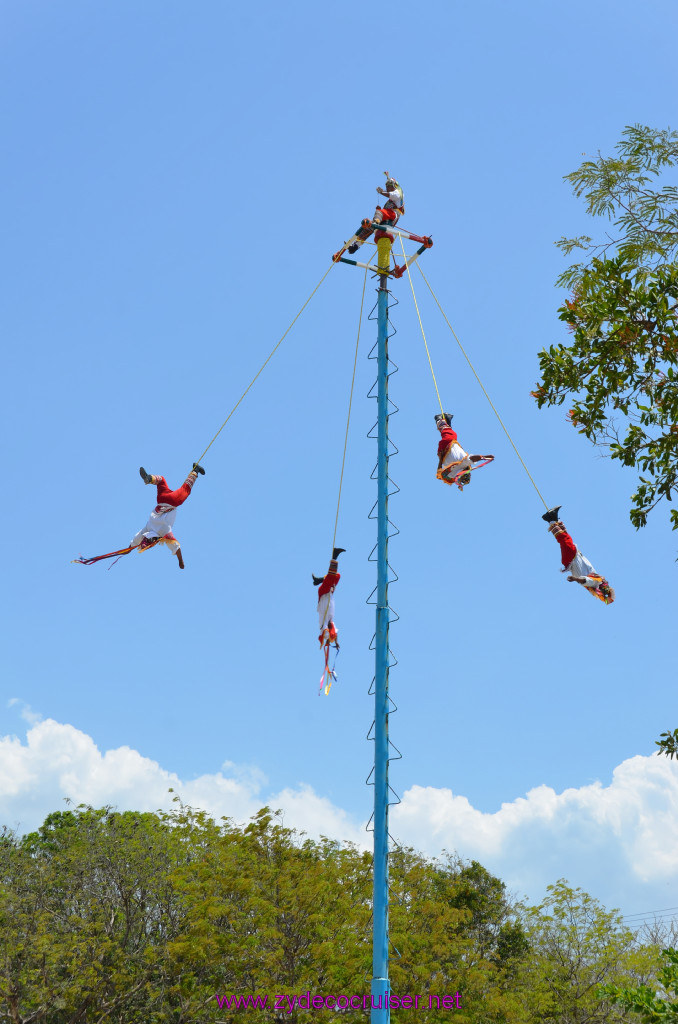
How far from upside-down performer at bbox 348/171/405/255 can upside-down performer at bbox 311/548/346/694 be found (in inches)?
115

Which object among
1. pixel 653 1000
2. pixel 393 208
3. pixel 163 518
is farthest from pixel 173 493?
pixel 653 1000

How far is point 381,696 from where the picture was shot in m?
7.25

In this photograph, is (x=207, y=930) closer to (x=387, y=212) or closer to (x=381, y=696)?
(x=381, y=696)

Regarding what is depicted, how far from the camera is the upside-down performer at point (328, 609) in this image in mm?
8414

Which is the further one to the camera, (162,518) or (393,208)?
(393,208)

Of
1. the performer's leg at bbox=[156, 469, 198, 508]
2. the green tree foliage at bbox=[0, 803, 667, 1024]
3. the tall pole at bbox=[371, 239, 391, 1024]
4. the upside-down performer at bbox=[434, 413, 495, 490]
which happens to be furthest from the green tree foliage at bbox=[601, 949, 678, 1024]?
the green tree foliage at bbox=[0, 803, 667, 1024]

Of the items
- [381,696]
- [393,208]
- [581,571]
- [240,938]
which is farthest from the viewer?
[240,938]

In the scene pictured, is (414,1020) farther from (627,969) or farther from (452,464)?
(452,464)

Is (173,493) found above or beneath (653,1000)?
above

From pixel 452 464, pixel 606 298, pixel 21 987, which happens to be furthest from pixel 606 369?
pixel 21 987

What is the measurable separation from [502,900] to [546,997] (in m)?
8.08

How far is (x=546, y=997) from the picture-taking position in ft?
60.2

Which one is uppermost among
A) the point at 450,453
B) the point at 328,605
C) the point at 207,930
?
the point at 450,453

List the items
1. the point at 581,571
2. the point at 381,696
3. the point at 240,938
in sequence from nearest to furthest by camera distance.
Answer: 1. the point at 381,696
2. the point at 581,571
3. the point at 240,938
